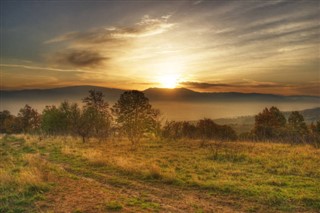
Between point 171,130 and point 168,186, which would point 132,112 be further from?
point 168,186

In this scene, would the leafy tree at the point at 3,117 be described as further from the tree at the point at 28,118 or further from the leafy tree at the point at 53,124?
the leafy tree at the point at 53,124

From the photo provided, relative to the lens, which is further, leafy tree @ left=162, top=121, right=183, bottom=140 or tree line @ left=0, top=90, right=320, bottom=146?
leafy tree @ left=162, top=121, right=183, bottom=140

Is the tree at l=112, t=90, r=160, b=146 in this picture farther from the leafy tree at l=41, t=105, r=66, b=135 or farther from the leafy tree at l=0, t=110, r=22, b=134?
the leafy tree at l=0, t=110, r=22, b=134

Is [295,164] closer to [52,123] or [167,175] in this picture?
[167,175]

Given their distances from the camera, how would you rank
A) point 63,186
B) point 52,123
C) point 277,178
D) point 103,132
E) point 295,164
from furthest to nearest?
point 52,123 < point 103,132 < point 295,164 < point 277,178 < point 63,186

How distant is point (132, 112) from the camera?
36.8 m

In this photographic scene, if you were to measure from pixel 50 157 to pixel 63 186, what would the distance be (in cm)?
1188

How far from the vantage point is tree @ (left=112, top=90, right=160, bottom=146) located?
3656 cm

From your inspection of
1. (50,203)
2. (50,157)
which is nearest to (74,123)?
(50,157)

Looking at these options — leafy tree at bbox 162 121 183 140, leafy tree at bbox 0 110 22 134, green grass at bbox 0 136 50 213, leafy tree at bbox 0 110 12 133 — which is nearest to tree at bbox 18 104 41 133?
leafy tree at bbox 0 110 22 134

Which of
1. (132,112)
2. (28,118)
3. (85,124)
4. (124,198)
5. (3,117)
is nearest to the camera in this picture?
(124,198)

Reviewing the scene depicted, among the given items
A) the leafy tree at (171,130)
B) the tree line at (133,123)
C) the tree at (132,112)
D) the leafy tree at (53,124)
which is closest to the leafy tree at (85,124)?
the tree line at (133,123)

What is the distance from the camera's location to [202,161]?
2388 cm

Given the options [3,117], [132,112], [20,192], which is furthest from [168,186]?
[3,117]
